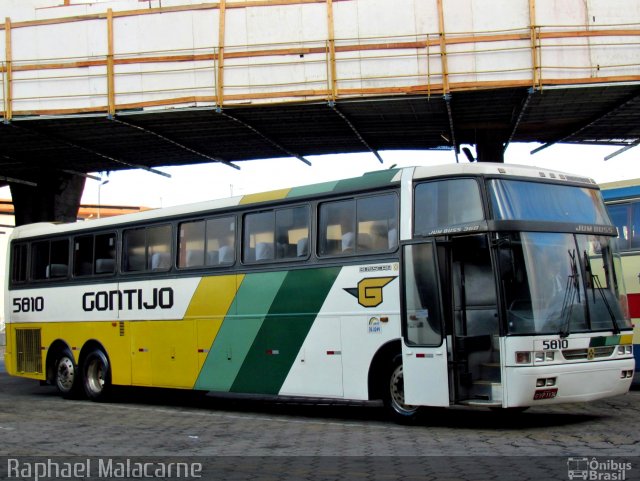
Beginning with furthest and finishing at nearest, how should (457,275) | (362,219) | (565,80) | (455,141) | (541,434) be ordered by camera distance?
(455,141) < (565,80) < (362,219) < (457,275) < (541,434)

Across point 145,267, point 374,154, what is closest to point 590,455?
point 145,267

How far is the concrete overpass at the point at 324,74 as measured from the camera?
18938 millimetres

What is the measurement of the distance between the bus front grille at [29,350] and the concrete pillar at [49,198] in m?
8.51

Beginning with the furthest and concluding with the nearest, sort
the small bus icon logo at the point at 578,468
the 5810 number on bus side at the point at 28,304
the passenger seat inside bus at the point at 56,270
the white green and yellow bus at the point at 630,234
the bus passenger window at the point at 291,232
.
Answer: the 5810 number on bus side at the point at 28,304 < the passenger seat inside bus at the point at 56,270 < the white green and yellow bus at the point at 630,234 < the bus passenger window at the point at 291,232 < the small bus icon logo at the point at 578,468

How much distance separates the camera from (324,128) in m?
21.8

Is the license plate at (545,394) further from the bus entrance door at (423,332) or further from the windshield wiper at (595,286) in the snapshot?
the windshield wiper at (595,286)

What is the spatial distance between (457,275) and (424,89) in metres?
8.46

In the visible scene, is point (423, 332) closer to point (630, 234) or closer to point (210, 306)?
point (210, 306)

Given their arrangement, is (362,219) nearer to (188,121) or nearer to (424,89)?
(424,89)

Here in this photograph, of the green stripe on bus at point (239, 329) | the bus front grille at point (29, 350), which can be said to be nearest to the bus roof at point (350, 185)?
the green stripe on bus at point (239, 329)

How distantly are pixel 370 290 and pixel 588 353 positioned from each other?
2931mm

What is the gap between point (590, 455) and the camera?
28.4 ft

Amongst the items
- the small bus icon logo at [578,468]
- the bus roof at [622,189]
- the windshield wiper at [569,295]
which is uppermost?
the bus roof at [622,189]

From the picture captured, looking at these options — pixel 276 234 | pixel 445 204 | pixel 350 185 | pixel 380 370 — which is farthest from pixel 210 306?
Answer: pixel 445 204
